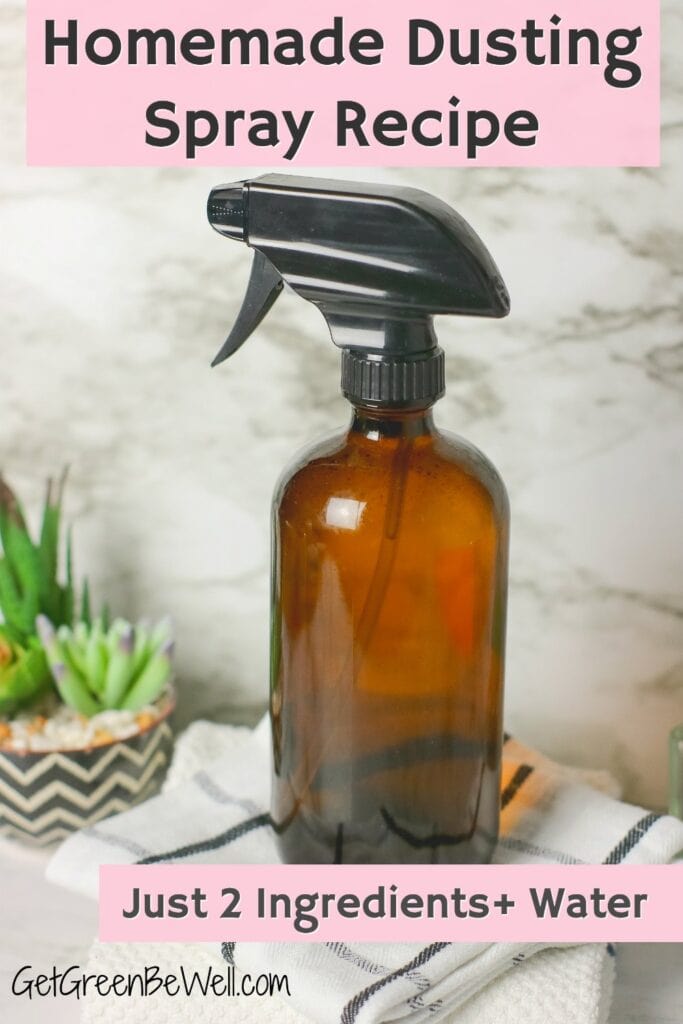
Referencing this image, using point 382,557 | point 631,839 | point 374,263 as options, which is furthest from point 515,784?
point 374,263

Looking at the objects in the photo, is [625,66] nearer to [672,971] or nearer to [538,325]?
[538,325]

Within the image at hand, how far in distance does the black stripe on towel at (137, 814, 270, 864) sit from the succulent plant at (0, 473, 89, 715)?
0.13 meters

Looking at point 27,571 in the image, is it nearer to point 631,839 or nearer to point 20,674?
point 20,674

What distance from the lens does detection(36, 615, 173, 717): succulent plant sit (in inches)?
25.1

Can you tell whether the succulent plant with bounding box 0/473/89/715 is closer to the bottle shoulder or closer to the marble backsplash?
the marble backsplash

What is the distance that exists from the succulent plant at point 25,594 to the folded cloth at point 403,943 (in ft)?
0.30

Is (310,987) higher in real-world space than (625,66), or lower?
lower

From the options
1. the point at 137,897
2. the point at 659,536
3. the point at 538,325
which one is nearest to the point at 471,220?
the point at 538,325

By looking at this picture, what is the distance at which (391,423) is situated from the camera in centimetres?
50

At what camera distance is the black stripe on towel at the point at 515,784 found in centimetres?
61

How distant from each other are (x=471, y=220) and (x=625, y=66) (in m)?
0.10

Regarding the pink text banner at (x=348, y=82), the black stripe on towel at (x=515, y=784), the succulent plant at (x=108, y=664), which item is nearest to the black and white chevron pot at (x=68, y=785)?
the succulent plant at (x=108, y=664)

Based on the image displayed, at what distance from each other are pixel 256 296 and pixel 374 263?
0.08m

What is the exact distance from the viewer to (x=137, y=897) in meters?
0.55
